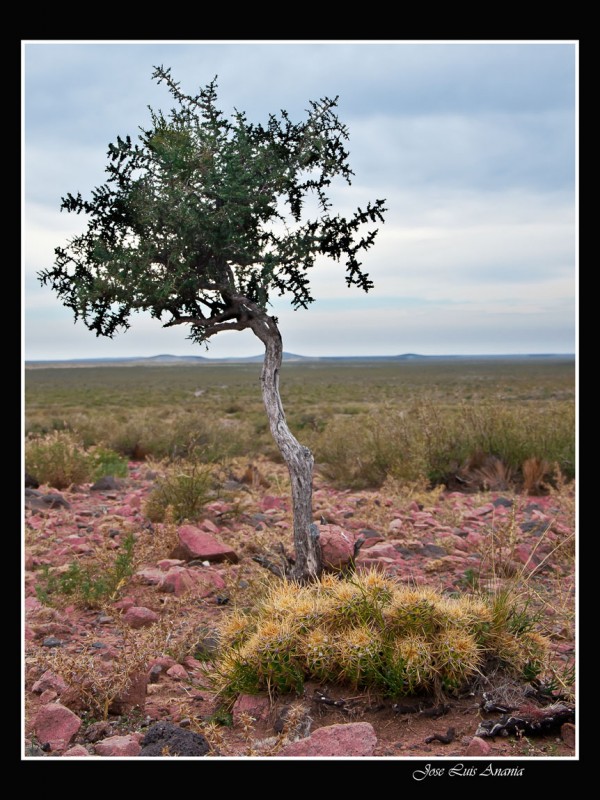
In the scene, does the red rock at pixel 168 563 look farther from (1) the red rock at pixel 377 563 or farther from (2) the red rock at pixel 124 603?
(1) the red rock at pixel 377 563

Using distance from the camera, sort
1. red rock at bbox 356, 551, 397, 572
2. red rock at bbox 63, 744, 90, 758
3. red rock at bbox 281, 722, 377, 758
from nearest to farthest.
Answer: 1. red rock at bbox 281, 722, 377, 758
2. red rock at bbox 63, 744, 90, 758
3. red rock at bbox 356, 551, 397, 572

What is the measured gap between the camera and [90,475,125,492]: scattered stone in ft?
36.8

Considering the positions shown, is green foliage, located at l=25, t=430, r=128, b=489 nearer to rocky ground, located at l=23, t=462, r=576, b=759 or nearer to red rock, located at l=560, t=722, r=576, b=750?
rocky ground, located at l=23, t=462, r=576, b=759

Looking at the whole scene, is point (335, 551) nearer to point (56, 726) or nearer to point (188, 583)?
point (188, 583)

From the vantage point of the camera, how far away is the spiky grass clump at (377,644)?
13.7 feet

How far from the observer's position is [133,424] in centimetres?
1605

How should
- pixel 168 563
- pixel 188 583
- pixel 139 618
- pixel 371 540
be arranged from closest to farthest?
1. pixel 139 618
2. pixel 188 583
3. pixel 168 563
4. pixel 371 540

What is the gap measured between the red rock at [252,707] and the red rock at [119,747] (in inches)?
22.1

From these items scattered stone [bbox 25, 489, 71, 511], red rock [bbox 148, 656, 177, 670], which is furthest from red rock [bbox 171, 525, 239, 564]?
scattered stone [bbox 25, 489, 71, 511]

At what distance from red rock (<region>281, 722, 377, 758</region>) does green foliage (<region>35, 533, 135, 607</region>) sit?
272 cm

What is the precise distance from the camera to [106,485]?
11242 mm

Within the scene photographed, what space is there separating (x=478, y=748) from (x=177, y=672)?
6.91 ft

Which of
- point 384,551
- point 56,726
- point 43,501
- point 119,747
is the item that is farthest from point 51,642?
point 43,501

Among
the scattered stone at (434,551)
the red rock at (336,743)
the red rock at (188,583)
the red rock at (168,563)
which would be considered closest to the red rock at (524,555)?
the scattered stone at (434,551)
